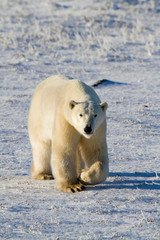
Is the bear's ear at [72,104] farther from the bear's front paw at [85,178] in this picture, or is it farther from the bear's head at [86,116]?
the bear's front paw at [85,178]

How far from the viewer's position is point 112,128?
7.85 meters

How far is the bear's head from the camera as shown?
455 centimetres

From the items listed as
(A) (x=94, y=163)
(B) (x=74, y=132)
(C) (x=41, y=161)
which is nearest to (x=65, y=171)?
(A) (x=94, y=163)

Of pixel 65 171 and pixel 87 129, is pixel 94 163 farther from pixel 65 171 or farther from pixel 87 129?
pixel 87 129

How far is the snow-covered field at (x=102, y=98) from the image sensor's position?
14.1ft

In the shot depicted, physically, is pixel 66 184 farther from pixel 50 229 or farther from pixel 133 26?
pixel 133 26

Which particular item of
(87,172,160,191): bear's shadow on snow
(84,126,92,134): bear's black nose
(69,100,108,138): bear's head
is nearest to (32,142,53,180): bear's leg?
(87,172,160,191): bear's shadow on snow

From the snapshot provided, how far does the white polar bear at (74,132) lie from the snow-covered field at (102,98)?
21cm

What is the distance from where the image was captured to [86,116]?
4582 mm

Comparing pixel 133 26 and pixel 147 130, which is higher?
pixel 133 26

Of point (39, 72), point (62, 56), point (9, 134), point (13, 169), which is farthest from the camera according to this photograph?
point (62, 56)

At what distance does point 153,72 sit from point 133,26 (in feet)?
19.7

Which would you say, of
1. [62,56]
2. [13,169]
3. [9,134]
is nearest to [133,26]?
[62,56]

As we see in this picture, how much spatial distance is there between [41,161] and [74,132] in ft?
3.19
